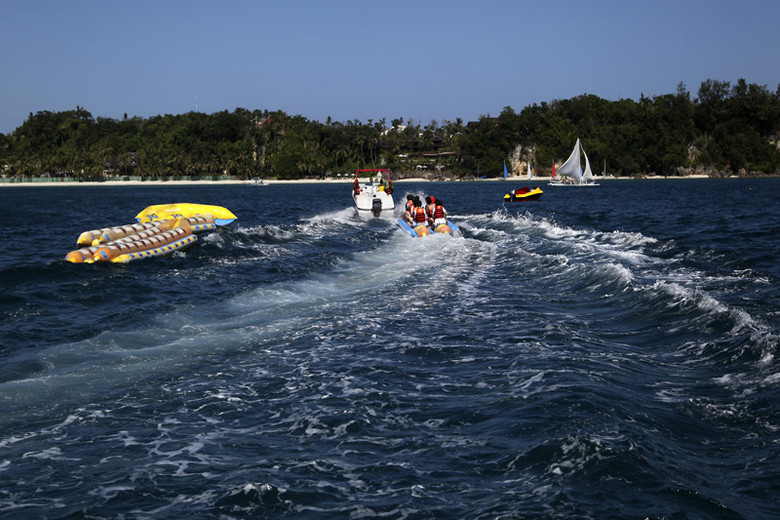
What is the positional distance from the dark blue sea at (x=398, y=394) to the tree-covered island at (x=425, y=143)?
142284 mm

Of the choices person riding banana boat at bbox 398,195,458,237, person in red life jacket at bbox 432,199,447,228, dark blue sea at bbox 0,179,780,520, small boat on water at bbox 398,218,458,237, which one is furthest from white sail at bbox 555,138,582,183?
dark blue sea at bbox 0,179,780,520

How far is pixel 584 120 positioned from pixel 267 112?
278 ft

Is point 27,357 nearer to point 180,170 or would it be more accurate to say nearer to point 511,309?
point 511,309

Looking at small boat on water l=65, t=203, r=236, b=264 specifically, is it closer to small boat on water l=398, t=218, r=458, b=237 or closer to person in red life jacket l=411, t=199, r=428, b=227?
small boat on water l=398, t=218, r=458, b=237

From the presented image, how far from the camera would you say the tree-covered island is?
145 metres

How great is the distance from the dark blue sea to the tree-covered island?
142284mm

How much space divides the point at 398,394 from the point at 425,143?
570 ft

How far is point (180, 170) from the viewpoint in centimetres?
15588

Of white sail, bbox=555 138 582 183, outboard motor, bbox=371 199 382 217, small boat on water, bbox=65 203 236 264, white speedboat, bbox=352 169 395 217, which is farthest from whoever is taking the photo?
white sail, bbox=555 138 582 183

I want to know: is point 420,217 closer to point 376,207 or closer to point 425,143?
point 376,207

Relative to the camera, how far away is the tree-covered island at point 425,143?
477ft

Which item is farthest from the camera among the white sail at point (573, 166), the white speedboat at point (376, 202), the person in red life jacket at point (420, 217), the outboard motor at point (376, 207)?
the white sail at point (573, 166)

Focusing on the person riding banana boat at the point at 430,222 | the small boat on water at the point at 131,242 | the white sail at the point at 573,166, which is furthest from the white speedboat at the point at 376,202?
the white sail at the point at 573,166

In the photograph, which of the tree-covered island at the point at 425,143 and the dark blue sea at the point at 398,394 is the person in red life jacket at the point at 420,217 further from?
the tree-covered island at the point at 425,143
